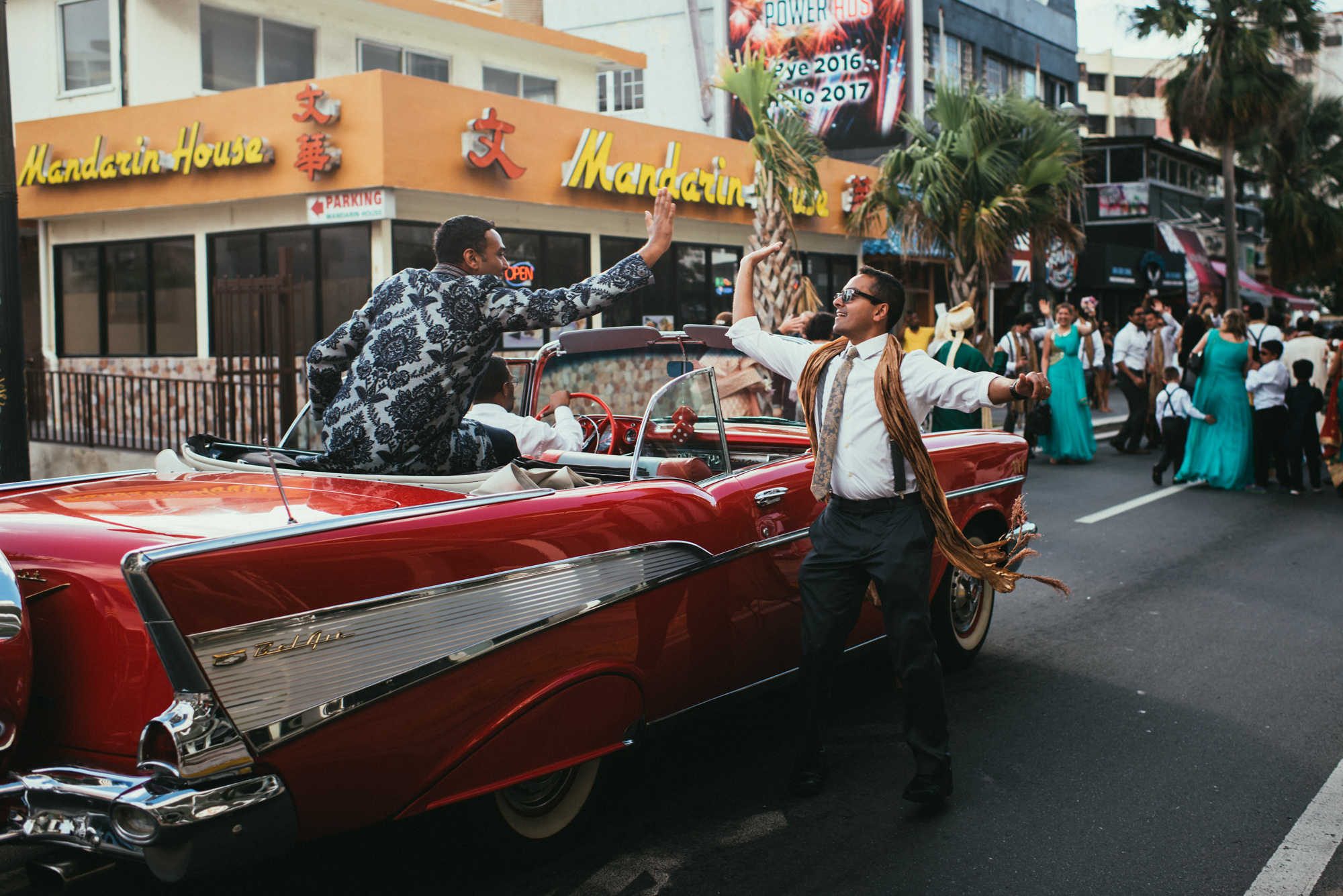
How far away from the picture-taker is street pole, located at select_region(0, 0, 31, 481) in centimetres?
666

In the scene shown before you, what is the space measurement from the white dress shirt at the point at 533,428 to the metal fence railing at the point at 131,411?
853cm

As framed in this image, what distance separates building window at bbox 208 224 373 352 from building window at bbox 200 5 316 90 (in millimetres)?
2829

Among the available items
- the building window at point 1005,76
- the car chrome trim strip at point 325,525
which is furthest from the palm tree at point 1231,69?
the car chrome trim strip at point 325,525

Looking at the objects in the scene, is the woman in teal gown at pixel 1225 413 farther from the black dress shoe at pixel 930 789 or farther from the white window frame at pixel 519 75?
the white window frame at pixel 519 75

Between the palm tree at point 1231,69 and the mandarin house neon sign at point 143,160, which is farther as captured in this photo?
the palm tree at point 1231,69

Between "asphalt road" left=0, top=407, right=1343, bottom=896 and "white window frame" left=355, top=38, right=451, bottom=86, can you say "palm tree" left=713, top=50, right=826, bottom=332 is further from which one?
"asphalt road" left=0, top=407, right=1343, bottom=896

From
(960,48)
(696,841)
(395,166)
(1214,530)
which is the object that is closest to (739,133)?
(960,48)

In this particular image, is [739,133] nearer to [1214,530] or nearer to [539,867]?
[1214,530]

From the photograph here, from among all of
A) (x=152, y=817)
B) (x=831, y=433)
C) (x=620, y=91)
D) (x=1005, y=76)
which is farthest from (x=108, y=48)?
(x=1005, y=76)

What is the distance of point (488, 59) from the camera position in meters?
19.1

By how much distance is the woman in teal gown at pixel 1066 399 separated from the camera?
45.3ft

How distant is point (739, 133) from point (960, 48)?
726cm

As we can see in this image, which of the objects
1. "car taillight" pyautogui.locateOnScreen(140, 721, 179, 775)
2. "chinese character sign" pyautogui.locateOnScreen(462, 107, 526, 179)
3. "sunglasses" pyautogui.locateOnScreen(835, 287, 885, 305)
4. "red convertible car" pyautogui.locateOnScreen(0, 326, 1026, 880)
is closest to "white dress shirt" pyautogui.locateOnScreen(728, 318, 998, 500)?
"sunglasses" pyautogui.locateOnScreen(835, 287, 885, 305)

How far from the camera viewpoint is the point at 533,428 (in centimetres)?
473
